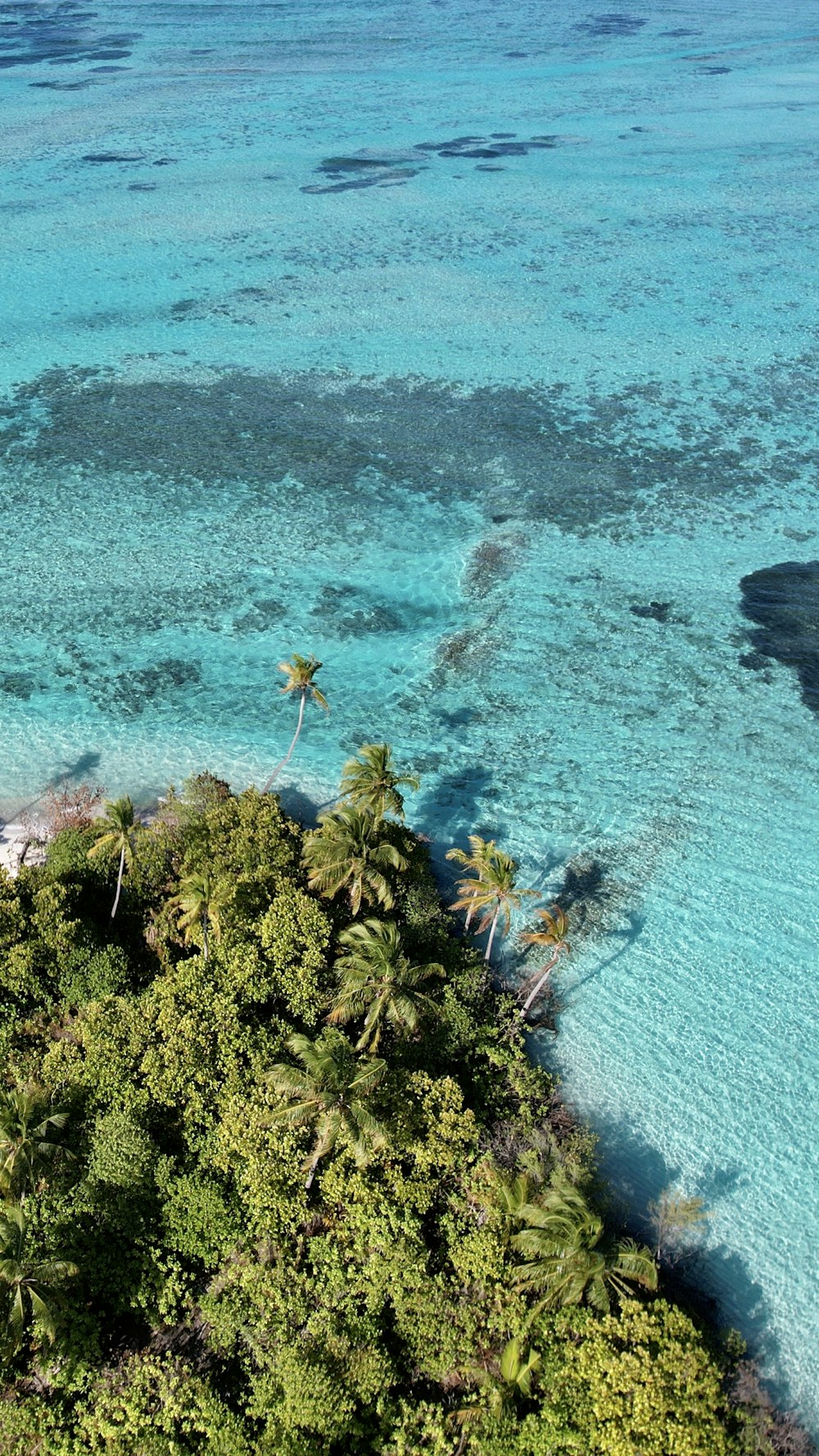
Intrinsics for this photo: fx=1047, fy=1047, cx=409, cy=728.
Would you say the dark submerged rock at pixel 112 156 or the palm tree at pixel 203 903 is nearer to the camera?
the palm tree at pixel 203 903

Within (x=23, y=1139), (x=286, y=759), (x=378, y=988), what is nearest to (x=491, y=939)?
(x=378, y=988)

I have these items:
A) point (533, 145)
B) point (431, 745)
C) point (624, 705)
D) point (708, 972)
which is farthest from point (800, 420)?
point (533, 145)

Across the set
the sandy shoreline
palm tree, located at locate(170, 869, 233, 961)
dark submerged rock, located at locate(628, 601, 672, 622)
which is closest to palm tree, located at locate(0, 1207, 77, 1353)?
palm tree, located at locate(170, 869, 233, 961)

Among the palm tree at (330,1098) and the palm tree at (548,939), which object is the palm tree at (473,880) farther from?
the palm tree at (330,1098)

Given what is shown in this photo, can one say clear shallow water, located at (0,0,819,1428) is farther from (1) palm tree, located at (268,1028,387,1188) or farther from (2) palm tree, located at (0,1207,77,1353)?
(2) palm tree, located at (0,1207,77,1353)

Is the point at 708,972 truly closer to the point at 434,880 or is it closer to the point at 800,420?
the point at 434,880

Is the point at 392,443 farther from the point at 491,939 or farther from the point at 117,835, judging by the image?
the point at 491,939

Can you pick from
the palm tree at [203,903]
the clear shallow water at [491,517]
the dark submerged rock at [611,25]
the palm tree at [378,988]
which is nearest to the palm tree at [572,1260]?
the clear shallow water at [491,517]
